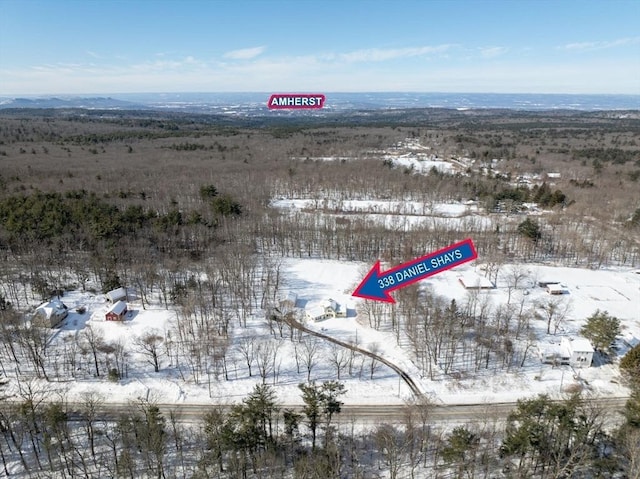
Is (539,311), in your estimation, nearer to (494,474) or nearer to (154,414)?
(494,474)

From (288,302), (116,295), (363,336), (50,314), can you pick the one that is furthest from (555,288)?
(50,314)

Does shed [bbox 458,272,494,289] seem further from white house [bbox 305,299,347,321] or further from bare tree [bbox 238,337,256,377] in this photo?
bare tree [bbox 238,337,256,377]

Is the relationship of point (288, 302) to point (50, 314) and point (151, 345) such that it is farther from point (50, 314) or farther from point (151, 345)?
point (50, 314)

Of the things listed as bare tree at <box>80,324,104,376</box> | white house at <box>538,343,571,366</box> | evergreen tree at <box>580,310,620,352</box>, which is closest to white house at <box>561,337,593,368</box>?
white house at <box>538,343,571,366</box>

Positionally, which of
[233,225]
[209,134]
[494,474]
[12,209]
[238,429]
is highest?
[209,134]

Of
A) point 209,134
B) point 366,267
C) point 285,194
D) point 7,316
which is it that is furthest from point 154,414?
point 209,134

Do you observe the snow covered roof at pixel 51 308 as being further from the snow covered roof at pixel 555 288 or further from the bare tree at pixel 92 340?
the snow covered roof at pixel 555 288
